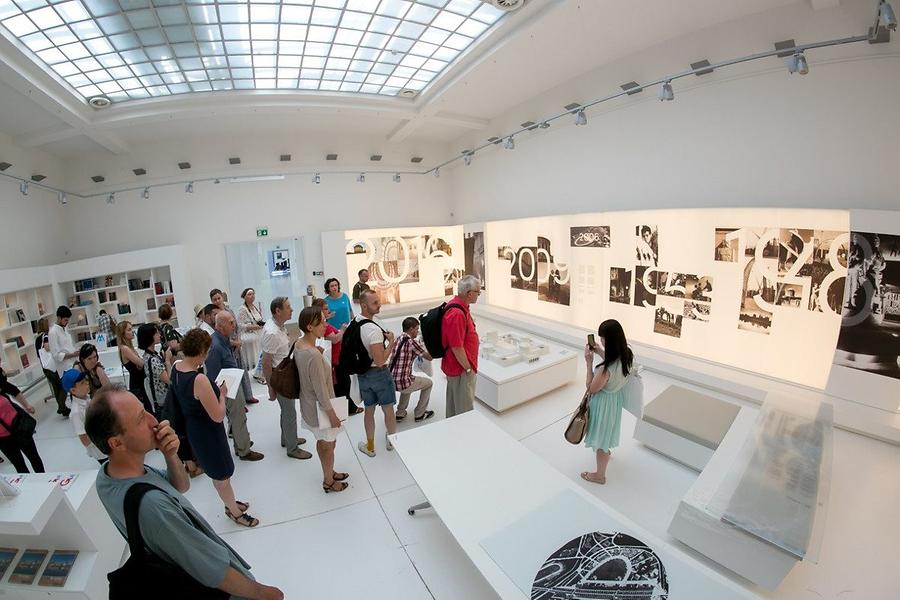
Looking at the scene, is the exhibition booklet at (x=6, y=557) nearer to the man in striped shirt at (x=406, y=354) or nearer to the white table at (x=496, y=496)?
the white table at (x=496, y=496)

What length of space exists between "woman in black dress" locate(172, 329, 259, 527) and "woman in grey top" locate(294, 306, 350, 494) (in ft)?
2.17

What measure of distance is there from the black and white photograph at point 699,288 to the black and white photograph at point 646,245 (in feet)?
2.04

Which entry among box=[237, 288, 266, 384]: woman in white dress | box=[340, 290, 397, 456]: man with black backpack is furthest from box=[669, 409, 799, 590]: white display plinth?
box=[237, 288, 266, 384]: woman in white dress

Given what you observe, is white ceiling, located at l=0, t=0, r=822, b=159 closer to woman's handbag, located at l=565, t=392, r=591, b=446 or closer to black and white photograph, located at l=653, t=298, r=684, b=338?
black and white photograph, located at l=653, t=298, r=684, b=338

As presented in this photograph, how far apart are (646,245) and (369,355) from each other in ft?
17.3

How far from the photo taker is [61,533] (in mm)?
2592

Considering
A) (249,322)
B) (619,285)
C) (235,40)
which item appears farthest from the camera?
(619,285)

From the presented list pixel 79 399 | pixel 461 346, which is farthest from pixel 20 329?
pixel 461 346

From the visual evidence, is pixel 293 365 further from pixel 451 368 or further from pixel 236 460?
pixel 236 460

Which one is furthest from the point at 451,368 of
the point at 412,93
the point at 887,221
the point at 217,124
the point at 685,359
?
the point at 217,124

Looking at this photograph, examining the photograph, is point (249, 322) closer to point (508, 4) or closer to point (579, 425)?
point (579, 425)

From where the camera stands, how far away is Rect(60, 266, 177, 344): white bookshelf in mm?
8156

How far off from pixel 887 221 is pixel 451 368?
4.96 meters

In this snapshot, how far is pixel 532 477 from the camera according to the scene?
2.77 metres
